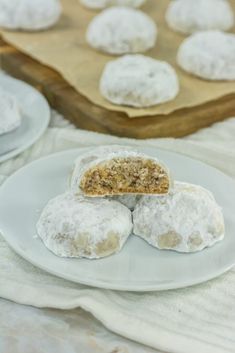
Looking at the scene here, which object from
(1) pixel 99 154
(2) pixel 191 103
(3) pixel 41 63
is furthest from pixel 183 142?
(3) pixel 41 63

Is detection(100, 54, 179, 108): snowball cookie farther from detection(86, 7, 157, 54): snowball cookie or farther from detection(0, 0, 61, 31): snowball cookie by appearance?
detection(0, 0, 61, 31): snowball cookie

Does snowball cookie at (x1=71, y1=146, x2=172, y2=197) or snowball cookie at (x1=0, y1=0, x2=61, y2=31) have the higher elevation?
snowball cookie at (x1=71, y1=146, x2=172, y2=197)

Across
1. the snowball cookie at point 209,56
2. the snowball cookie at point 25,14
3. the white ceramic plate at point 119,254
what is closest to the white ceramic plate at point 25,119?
the white ceramic plate at point 119,254

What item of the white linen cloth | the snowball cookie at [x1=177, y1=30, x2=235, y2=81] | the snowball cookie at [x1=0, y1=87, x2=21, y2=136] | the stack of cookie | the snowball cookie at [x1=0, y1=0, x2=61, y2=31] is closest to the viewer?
the white linen cloth

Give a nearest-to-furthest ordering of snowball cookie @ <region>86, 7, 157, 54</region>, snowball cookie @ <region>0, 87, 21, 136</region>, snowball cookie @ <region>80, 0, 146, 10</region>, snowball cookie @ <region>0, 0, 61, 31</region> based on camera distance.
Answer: snowball cookie @ <region>0, 87, 21, 136</region> → snowball cookie @ <region>86, 7, 157, 54</region> → snowball cookie @ <region>0, 0, 61, 31</region> → snowball cookie @ <region>80, 0, 146, 10</region>

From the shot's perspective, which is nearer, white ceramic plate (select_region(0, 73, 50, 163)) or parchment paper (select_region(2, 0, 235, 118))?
white ceramic plate (select_region(0, 73, 50, 163))

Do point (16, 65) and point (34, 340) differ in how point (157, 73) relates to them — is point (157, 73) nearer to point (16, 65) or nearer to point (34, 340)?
point (16, 65)

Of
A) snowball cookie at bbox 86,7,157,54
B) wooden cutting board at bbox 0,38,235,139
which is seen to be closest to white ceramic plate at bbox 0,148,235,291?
wooden cutting board at bbox 0,38,235,139
